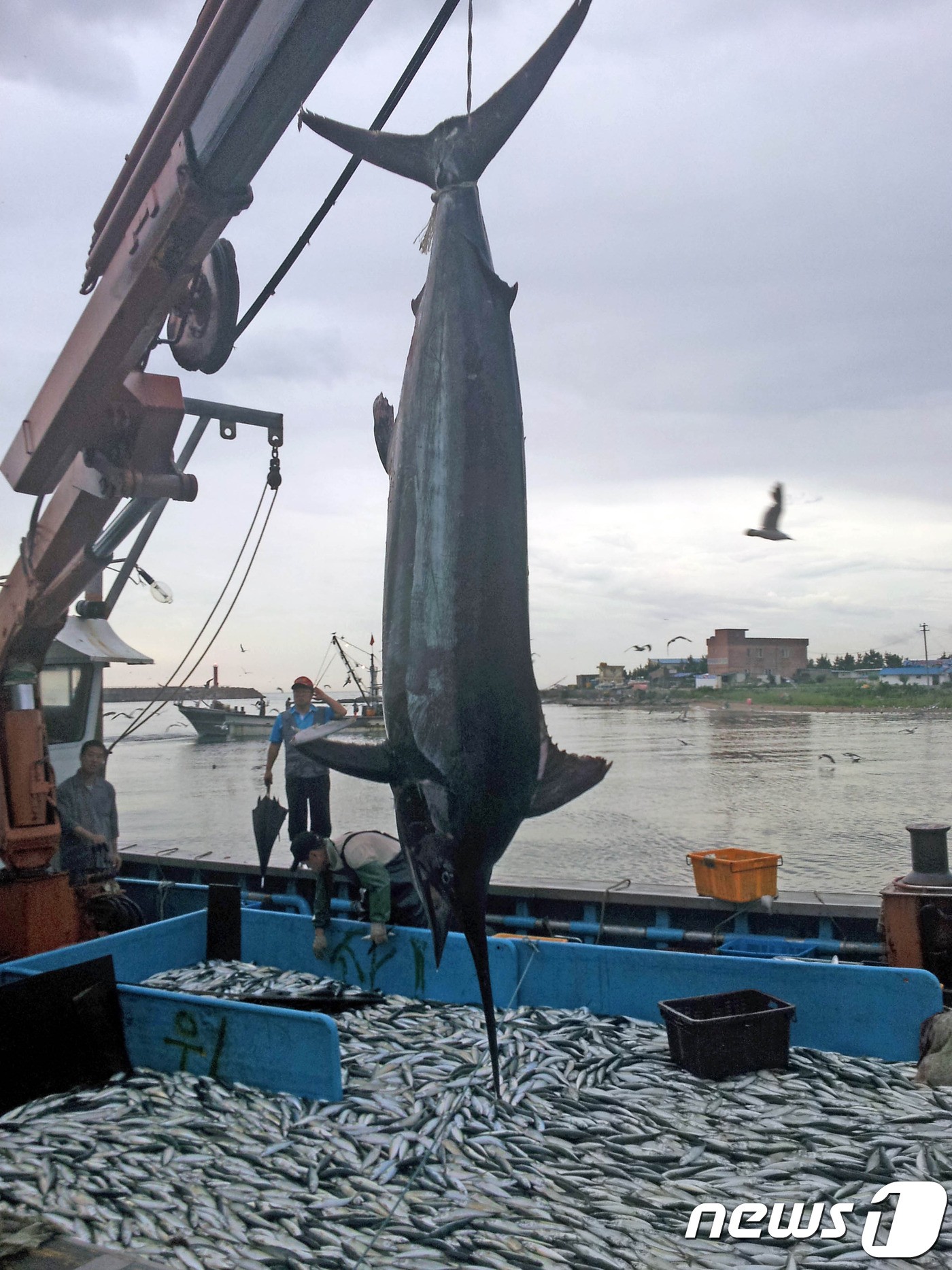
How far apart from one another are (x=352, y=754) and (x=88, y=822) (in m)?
5.78

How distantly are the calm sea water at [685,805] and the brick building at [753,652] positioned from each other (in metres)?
1.93

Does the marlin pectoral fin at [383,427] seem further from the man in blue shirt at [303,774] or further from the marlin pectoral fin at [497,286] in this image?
the man in blue shirt at [303,774]

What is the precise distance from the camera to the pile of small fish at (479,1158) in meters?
3.45

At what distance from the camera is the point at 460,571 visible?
221cm

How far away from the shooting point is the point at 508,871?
20.3 metres

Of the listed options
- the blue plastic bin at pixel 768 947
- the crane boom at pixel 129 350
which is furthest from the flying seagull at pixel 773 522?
the blue plastic bin at pixel 768 947

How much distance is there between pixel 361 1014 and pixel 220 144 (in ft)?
16.2

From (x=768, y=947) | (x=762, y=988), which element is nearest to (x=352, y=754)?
(x=762, y=988)

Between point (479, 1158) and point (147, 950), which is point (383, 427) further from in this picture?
point (147, 950)

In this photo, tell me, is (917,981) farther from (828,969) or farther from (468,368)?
(468,368)

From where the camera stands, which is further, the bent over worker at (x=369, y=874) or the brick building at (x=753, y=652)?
the brick building at (x=753, y=652)

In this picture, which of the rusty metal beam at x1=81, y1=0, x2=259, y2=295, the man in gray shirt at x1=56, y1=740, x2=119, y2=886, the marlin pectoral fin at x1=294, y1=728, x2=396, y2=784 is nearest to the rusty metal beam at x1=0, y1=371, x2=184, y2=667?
the rusty metal beam at x1=81, y1=0, x2=259, y2=295

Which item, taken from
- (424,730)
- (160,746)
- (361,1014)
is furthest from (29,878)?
(160,746)

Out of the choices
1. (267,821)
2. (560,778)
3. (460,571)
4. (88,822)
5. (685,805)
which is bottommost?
(685,805)
